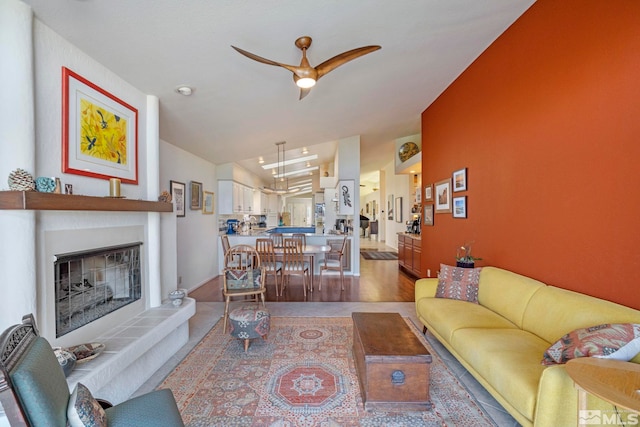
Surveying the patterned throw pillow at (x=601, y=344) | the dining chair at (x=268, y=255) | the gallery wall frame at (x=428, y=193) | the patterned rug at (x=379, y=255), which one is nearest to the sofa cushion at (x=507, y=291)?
the patterned throw pillow at (x=601, y=344)

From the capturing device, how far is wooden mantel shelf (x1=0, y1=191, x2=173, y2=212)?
1401mm

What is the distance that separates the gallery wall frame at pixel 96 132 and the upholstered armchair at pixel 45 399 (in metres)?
1.22

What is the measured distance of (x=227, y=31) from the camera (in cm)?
199

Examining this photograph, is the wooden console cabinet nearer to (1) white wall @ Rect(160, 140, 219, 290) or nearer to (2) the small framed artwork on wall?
(1) white wall @ Rect(160, 140, 219, 290)

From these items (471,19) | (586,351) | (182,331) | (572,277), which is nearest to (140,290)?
(182,331)

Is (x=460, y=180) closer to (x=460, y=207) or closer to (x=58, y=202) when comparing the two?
(x=460, y=207)

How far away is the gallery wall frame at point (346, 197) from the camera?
6062 millimetres

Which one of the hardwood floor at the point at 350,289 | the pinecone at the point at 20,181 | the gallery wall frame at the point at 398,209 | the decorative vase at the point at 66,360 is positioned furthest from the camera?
the gallery wall frame at the point at 398,209

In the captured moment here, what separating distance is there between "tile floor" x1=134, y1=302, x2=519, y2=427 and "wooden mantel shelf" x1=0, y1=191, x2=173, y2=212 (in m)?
1.40

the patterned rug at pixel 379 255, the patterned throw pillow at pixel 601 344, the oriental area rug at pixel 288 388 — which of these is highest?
the patterned throw pillow at pixel 601 344

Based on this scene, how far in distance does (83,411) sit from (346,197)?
17.5ft

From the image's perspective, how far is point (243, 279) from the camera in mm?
3385

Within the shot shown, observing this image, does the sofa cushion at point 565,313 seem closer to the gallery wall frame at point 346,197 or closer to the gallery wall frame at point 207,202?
the gallery wall frame at point 346,197

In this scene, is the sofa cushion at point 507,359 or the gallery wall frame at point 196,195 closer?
the sofa cushion at point 507,359
